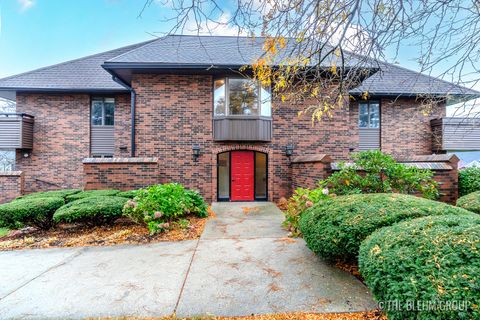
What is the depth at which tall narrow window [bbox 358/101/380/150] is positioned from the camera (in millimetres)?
11297

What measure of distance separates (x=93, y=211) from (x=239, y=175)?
4.94 metres

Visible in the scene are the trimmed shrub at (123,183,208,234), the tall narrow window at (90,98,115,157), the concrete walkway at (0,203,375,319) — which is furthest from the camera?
the tall narrow window at (90,98,115,157)

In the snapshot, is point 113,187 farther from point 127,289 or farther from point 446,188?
point 446,188

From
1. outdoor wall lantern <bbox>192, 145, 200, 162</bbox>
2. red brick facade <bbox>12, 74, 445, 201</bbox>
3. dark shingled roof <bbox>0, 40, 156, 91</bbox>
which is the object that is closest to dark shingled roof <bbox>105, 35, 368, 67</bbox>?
red brick facade <bbox>12, 74, 445, 201</bbox>

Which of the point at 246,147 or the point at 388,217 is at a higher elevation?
the point at 246,147

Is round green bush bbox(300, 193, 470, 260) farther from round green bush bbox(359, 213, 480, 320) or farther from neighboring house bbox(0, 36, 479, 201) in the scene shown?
neighboring house bbox(0, 36, 479, 201)

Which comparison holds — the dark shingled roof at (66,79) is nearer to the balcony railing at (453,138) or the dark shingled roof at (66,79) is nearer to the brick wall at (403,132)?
the brick wall at (403,132)

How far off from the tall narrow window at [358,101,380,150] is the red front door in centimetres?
619

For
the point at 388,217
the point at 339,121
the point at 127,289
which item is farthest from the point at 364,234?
the point at 339,121

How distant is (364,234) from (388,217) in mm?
371

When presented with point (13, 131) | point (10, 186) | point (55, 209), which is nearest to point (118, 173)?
point (55, 209)

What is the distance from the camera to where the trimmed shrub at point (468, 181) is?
6.21m

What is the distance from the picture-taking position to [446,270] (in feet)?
5.42

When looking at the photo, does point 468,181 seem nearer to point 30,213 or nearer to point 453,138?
point 453,138
